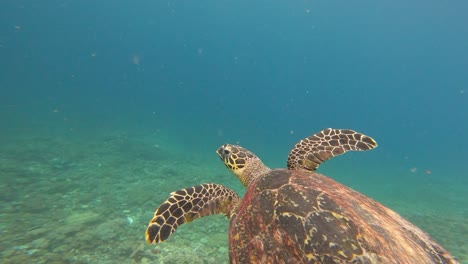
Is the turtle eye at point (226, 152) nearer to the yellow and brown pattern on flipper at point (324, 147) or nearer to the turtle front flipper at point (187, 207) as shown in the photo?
the turtle front flipper at point (187, 207)

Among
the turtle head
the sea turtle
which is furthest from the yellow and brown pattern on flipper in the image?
the sea turtle

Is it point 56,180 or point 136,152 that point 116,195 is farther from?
point 136,152

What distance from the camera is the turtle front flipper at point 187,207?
10.6ft

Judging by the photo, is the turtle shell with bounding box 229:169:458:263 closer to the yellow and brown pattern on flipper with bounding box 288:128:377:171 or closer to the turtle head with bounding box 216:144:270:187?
the yellow and brown pattern on flipper with bounding box 288:128:377:171

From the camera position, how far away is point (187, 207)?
140 inches

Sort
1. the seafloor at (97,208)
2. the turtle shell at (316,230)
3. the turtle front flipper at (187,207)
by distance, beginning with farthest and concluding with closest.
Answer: the seafloor at (97,208)
the turtle front flipper at (187,207)
the turtle shell at (316,230)

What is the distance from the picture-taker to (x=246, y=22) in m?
133

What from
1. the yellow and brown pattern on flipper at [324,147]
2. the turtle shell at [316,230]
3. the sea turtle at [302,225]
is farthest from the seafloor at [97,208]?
the turtle shell at [316,230]

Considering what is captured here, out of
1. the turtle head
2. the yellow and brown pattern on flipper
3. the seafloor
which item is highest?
the yellow and brown pattern on flipper

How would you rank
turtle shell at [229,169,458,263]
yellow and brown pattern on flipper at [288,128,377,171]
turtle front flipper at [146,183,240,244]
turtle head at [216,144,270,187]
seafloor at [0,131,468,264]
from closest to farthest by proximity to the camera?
turtle shell at [229,169,458,263]
turtle front flipper at [146,183,240,244]
yellow and brown pattern on flipper at [288,128,377,171]
turtle head at [216,144,270,187]
seafloor at [0,131,468,264]

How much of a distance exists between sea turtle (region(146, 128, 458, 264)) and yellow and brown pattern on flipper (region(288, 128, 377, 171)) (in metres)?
0.81

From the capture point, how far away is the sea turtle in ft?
7.32

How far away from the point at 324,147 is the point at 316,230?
220cm

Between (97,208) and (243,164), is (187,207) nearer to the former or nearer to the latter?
(243,164)
